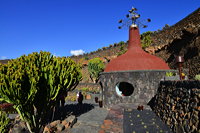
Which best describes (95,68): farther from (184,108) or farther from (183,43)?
(184,108)

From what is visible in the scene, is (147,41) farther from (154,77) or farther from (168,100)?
(168,100)

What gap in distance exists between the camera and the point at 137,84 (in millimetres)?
11977

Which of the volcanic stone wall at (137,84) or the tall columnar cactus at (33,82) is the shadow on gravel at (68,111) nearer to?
the tall columnar cactus at (33,82)

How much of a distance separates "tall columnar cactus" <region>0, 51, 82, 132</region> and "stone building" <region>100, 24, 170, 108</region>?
149 inches

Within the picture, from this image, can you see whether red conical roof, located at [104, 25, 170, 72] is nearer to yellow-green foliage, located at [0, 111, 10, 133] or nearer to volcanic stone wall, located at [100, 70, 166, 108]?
volcanic stone wall, located at [100, 70, 166, 108]

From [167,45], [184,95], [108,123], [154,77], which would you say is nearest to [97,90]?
[167,45]

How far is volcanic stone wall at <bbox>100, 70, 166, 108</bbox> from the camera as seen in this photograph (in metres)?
11.6

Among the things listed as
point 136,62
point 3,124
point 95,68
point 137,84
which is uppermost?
point 95,68

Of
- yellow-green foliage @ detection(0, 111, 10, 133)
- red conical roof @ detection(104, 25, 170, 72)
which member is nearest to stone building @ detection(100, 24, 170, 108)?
red conical roof @ detection(104, 25, 170, 72)

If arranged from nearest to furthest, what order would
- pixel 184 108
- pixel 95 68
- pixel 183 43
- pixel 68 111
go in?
pixel 184 108, pixel 68 111, pixel 183 43, pixel 95 68

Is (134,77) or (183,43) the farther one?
(183,43)

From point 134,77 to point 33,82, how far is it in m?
7.39

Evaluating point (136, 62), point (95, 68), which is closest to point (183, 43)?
point (136, 62)

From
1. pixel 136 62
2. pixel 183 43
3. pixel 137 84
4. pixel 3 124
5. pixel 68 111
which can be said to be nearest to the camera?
pixel 3 124
